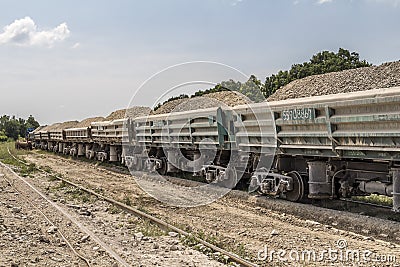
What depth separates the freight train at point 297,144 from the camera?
23.8 feet

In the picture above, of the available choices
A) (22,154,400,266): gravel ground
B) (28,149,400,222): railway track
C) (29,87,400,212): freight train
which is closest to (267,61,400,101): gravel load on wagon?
(29,87,400,212): freight train

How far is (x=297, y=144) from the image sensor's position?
8.88 metres

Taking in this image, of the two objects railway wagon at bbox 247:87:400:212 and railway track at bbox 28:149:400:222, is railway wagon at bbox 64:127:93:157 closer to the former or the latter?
railway track at bbox 28:149:400:222

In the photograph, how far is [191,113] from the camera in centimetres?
1259

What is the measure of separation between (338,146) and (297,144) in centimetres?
107

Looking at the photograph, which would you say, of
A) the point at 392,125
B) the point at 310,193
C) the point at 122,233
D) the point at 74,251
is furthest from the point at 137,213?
the point at 392,125

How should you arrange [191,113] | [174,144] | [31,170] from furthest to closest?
[31,170], [174,144], [191,113]

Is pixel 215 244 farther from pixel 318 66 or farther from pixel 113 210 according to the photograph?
pixel 318 66

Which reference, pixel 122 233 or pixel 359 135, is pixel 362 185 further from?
pixel 122 233

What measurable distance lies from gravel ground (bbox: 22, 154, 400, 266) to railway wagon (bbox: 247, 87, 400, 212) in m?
0.47

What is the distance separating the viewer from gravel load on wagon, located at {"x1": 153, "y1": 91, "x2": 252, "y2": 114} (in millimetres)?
12294

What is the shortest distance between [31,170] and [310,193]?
45.7 feet

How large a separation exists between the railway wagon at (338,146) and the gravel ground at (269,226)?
0.47 metres

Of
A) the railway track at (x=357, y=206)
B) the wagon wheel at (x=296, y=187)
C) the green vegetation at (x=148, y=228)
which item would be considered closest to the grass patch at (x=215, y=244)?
the green vegetation at (x=148, y=228)
